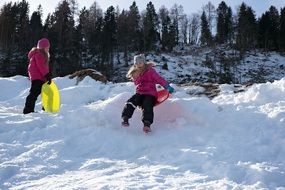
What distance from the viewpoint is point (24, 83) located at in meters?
12.3

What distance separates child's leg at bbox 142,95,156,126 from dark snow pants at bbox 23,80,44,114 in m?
2.48

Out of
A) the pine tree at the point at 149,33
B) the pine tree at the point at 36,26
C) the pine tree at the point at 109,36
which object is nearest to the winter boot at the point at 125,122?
the pine tree at the point at 109,36

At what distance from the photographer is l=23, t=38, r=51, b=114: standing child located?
25.6 ft

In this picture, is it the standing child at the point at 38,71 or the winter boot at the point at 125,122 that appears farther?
the standing child at the point at 38,71

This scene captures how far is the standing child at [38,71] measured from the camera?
7.80 metres

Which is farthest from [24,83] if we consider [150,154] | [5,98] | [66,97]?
[150,154]

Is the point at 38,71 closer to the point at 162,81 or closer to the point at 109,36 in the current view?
the point at 162,81

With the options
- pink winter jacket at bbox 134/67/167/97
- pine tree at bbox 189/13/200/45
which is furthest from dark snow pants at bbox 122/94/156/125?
pine tree at bbox 189/13/200/45

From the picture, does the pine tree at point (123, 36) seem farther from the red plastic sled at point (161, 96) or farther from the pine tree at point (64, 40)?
the red plastic sled at point (161, 96)

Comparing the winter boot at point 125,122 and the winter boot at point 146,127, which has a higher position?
the winter boot at point 125,122

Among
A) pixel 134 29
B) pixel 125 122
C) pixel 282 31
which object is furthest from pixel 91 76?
pixel 282 31

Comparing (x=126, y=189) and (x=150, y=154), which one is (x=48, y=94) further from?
(x=126, y=189)

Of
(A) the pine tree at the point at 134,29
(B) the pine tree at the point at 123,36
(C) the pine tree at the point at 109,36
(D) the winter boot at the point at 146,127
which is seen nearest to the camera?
(D) the winter boot at the point at 146,127

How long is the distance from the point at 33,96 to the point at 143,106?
2581mm
